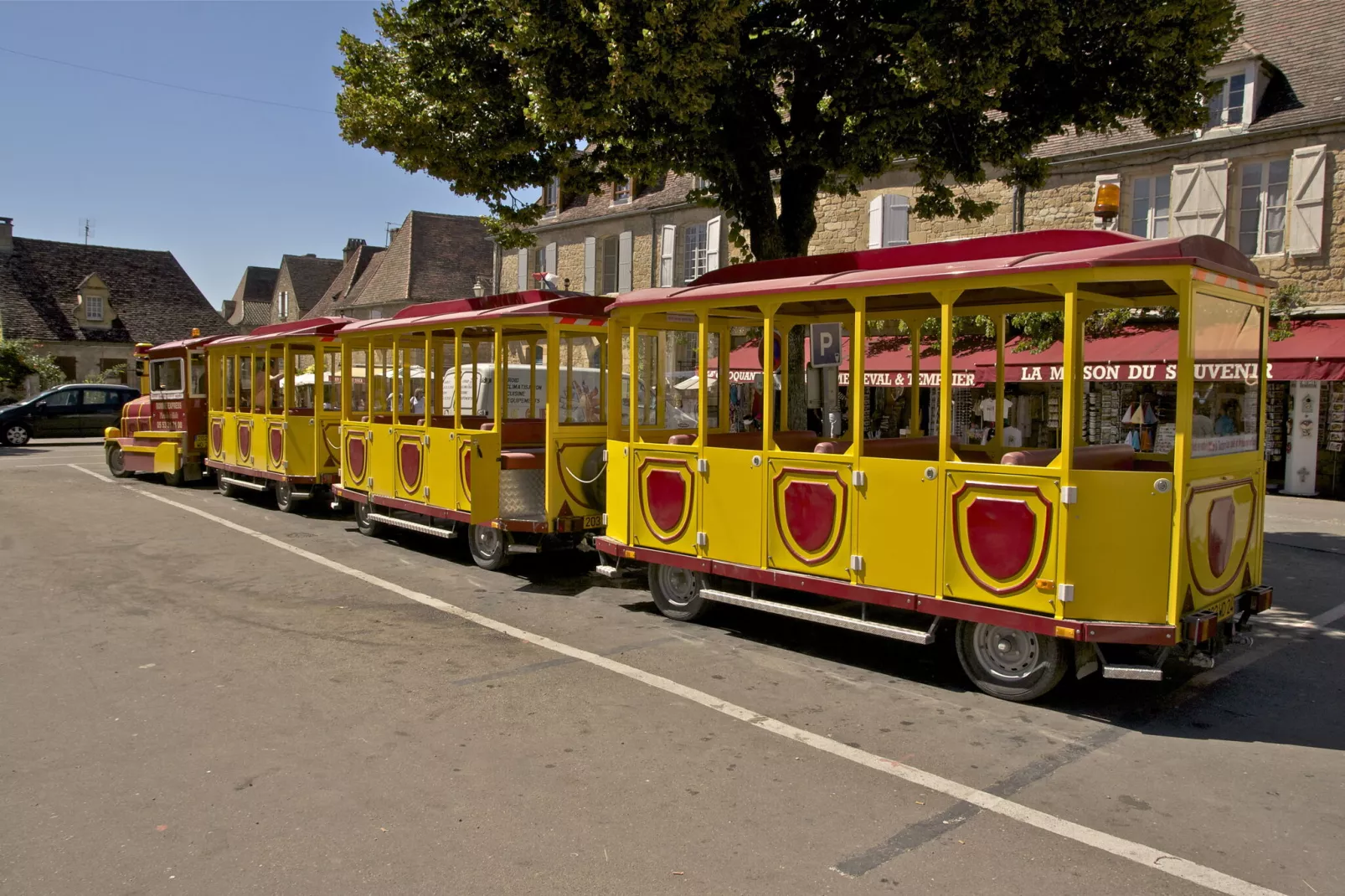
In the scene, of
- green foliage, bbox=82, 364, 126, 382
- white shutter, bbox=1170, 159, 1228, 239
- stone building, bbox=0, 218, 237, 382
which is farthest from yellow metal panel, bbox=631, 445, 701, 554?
stone building, bbox=0, 218, 237, 382

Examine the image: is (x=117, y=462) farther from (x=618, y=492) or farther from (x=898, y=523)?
(x=898, y=523)

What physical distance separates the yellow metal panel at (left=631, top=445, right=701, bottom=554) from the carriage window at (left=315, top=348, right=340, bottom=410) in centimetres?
771

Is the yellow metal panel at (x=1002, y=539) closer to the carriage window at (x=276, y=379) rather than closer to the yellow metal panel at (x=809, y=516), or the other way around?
the yellow metal panel at (x=809, y=516)

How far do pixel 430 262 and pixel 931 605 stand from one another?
4239cm

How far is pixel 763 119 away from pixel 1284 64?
45.0 ft

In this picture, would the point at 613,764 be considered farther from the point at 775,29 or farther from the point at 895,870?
the point at 775,29

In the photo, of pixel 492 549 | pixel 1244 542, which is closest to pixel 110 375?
pixel 492 549

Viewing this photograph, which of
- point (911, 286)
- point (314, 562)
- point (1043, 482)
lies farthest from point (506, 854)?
point (314, 562)

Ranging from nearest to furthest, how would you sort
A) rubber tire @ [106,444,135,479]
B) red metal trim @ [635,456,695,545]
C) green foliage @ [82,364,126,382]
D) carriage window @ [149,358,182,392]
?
red metal trim @ [635,456,695,545] → carriage window @ [149,358,182,392] → rubber tire @ [106,444,135,479] → green foliage @ [82,364,126,382]

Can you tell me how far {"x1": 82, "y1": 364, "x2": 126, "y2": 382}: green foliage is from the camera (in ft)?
138

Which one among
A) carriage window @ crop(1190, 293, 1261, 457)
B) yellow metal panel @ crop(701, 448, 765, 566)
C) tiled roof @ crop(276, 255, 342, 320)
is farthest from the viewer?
tiled roof @ crop(276, 255, 342, 320)

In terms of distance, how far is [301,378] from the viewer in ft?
49.6

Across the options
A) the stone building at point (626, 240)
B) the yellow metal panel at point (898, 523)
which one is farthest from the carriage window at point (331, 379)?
the stone building at point (626, 240)

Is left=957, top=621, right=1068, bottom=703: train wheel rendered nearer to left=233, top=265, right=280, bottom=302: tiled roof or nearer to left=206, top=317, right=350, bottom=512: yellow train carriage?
left=206, top=317, right=350, bottom=512: yellow train carriage
